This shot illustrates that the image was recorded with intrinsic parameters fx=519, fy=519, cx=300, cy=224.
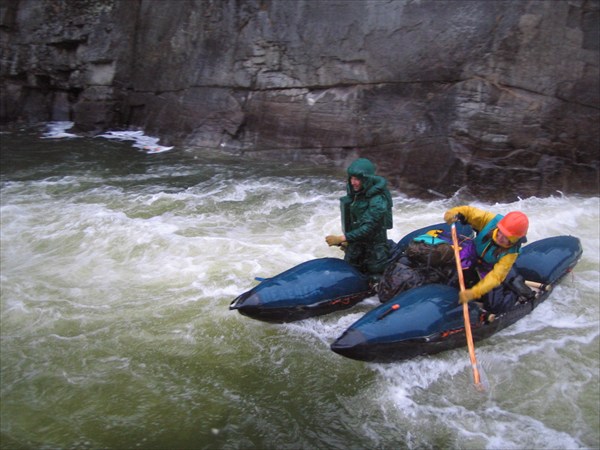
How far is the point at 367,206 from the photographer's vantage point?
4.35m

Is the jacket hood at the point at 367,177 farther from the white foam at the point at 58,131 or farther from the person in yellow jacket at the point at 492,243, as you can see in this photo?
the white foam at the point at 58,131

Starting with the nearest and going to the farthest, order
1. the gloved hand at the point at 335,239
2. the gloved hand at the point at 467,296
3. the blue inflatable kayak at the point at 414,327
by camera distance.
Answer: the blue inflatable kayak at the point at 414,327
the gloved hand at the point at 467,296
the gloved hand at the point at 335,239

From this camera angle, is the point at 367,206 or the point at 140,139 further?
the point at 140,139

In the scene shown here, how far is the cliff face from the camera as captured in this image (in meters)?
A: 7.54

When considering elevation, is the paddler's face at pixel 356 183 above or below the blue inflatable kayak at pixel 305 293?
above

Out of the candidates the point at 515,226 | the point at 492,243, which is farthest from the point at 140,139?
the point at 515,226

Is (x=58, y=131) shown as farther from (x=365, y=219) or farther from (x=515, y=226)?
(x=515, y=226)

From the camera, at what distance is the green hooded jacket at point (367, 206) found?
4184 millimetres

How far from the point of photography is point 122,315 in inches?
188

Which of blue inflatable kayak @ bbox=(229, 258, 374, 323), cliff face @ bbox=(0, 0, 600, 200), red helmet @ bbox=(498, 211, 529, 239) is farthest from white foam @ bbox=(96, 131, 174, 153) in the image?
red helmet @ bbox=(498, 211, 529, 239)

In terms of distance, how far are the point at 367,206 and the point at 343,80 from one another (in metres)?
4.97

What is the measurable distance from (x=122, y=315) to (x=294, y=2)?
662 cm

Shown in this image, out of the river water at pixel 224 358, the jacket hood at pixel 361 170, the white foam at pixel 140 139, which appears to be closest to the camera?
the river water at pixel 224 358

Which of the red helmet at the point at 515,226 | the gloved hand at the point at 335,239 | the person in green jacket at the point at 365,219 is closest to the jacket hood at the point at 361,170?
the person in green jacket at the point at 365,219
